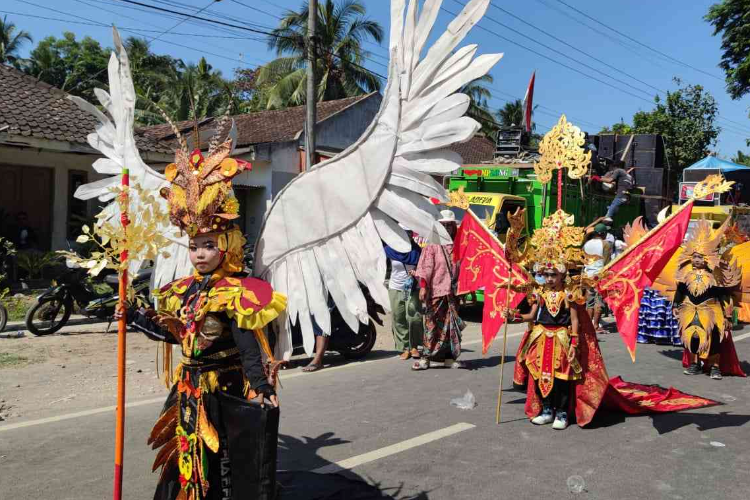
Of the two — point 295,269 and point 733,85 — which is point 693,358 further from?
point 733,85

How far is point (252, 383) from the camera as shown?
278 centimetres

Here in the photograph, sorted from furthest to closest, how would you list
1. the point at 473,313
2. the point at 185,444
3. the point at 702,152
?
the point at 702,152 → the point at 473,313 → the point at 185,444

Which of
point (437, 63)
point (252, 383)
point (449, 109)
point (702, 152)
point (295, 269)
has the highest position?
point (702, 152)

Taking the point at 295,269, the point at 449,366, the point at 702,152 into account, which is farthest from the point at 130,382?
the point at 702,152

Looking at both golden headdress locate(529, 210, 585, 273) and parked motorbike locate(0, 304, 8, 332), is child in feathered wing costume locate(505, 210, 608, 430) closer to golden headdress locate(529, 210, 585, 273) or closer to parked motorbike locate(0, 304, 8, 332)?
golden headdress locate(529, 210, 585, 273)

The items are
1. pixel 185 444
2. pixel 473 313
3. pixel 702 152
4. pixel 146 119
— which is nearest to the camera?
pixel 185 444

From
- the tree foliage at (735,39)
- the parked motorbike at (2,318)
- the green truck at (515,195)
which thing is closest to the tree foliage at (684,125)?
the tree foliage at (735,39)

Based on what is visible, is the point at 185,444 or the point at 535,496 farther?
the point at 535,496

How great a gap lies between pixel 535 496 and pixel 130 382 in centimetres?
438

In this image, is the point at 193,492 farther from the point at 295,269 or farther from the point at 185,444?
the point at 295,269

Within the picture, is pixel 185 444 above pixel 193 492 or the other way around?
above

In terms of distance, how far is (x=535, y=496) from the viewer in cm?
379

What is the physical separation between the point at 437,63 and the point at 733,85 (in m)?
22.6

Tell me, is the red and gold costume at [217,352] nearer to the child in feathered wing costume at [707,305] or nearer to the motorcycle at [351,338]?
the motorcycle at [351,338]
